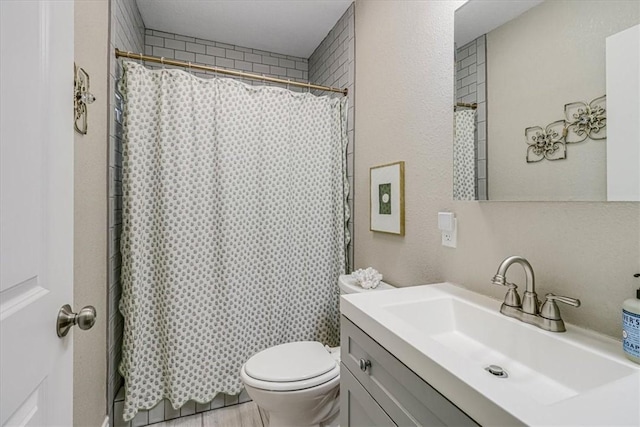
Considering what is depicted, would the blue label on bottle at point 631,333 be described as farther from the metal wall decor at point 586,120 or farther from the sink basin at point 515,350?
the metal wall decor at point 586,120

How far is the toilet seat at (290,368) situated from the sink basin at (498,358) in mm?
570

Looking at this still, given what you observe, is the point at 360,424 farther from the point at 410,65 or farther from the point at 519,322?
the point at 410,65

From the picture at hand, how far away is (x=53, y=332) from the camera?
2.02 ft

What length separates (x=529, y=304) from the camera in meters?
0.90

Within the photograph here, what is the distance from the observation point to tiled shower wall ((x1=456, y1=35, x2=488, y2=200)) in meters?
1.14

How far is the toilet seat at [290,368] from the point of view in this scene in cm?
138

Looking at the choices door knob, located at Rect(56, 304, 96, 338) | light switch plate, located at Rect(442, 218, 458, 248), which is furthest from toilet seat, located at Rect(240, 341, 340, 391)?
door knob, located at Rect(56, 304, 96, 338)

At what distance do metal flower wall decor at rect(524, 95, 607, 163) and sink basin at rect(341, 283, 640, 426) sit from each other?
0.52 meters

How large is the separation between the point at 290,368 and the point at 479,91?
147 cm

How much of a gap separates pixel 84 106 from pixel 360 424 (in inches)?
57.2

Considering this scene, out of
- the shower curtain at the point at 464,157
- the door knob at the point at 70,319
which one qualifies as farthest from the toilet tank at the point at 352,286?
the door knob at the point at 70,319

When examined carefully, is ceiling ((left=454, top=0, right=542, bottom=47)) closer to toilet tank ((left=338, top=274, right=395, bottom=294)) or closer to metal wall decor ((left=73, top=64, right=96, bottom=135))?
toilet tank ((left=338, top=274, right=395, bottom=294))

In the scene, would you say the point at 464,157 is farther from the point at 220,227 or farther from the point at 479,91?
the point at 220,227

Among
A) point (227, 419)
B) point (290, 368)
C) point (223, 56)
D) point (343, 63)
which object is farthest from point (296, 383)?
point (223, 56)
